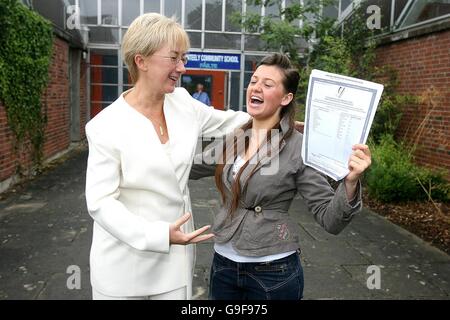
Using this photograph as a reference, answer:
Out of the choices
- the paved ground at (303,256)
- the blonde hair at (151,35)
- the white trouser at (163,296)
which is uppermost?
the blonde hair at (151,35)

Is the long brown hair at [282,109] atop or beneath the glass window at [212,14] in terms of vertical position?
beneath

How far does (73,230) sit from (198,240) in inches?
163

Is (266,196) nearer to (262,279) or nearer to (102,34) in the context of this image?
(262,279)

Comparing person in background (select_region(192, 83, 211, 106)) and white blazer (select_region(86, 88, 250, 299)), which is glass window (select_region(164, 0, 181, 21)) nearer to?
person in background (select_region(192, 83, 211, 106))

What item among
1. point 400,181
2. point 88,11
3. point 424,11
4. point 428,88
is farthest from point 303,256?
point 88,11

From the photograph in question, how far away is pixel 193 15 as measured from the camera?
16.9m

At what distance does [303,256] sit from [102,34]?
14075mm

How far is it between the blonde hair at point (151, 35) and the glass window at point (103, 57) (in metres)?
15.6

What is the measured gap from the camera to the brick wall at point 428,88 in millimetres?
7387

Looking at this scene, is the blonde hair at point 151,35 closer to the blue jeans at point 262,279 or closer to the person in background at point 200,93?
the blue jeans at point 262,279

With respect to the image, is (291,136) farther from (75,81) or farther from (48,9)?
(75,81)

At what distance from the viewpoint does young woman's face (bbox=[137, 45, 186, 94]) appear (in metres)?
1.97

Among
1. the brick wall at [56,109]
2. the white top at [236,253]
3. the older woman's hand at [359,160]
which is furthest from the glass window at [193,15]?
the older woman's hand at [359,160]
